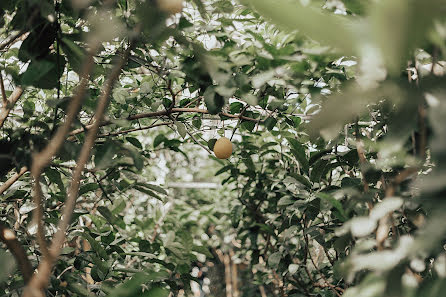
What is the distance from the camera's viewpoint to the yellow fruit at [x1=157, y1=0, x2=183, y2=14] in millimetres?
679

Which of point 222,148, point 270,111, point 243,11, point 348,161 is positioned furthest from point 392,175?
point 243,11

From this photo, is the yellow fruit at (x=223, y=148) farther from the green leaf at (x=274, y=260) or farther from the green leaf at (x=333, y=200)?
the green leaf at (x=333, y=200)

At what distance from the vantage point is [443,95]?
1.34ft

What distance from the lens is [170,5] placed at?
0.70 meters

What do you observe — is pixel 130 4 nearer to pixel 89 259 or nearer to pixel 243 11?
pixel 243 11

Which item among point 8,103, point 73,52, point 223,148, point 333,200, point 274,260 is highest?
point 73,52

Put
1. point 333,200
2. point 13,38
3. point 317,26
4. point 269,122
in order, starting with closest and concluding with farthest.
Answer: point 317,26 < point 333,200 < point 13,38 < point 269,122

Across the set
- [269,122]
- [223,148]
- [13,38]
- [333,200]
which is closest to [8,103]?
[13,38]

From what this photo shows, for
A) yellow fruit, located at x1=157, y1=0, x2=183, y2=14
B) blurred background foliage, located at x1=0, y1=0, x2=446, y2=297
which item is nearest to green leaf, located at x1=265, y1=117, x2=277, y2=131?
blurred background foliage, located at x1=0, y1=0, x2=446, y2=297

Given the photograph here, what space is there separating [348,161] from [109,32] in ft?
2.34

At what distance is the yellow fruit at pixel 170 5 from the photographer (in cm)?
68

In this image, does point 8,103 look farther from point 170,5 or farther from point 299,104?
point 299,104

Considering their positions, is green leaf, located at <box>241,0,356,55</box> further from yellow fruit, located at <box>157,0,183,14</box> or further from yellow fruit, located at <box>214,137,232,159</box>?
yellow fruit, located at <box>214,137,232,159</box>

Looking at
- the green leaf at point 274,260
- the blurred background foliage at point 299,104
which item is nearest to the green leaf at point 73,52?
the blurred background foliage at point 299,104
